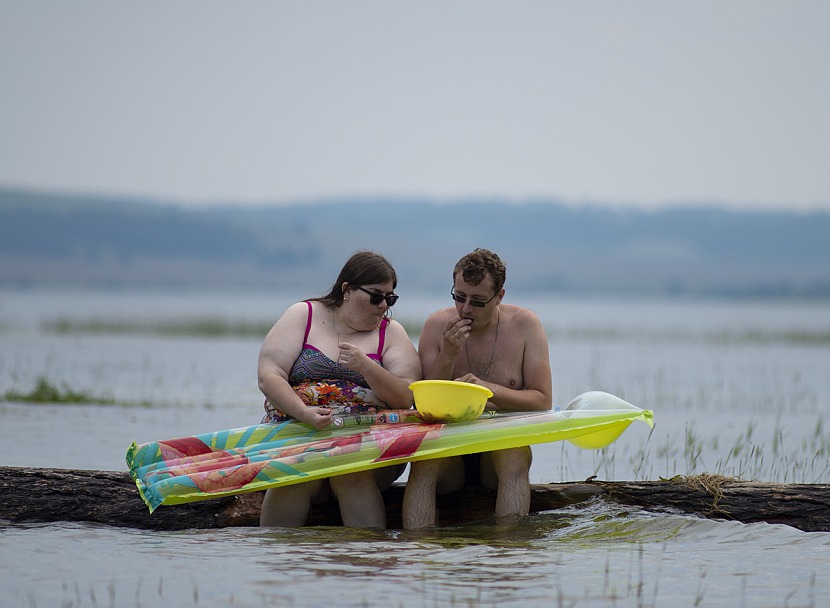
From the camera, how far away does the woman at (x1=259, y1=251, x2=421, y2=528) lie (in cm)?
655

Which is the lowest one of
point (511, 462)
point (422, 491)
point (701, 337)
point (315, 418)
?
point (422, 491)

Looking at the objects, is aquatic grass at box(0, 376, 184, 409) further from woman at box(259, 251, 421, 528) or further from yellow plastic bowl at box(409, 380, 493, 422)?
yellow plastic bowl at box(409, 380, 493, 422)

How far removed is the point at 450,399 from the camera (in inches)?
253

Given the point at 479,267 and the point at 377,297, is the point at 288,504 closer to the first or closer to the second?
the point at 377,297

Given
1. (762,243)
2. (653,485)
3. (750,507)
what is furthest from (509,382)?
(762,243)

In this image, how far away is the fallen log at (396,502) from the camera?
6707 mm

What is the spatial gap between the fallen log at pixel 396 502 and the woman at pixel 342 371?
25 centimetres

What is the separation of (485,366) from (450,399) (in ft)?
2.27

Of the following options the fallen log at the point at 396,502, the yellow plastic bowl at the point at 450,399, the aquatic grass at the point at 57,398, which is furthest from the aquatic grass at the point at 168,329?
the yellow plastic bowl at the point at 450,399

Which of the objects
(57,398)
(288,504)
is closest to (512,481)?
(288,504)

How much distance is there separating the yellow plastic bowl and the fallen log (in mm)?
609

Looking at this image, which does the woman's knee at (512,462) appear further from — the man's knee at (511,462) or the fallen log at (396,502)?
the fallen log at (396,502)

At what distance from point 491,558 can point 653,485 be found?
130 centimetres

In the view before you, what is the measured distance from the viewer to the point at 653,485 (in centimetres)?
696
